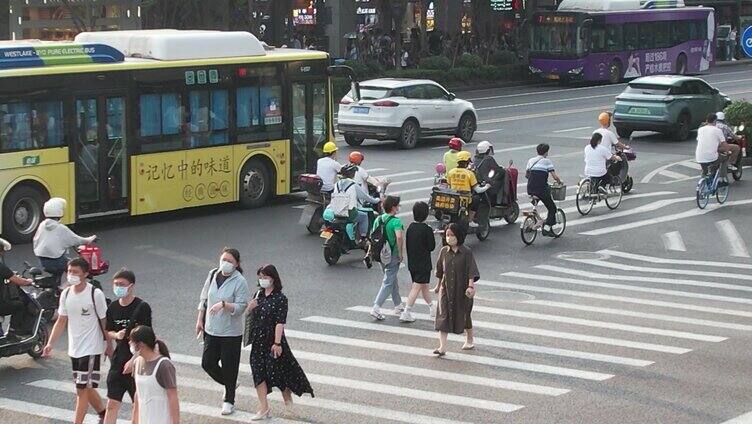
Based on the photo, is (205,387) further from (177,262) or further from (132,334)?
(177,262)

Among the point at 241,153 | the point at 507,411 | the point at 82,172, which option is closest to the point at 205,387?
the point at 507,411

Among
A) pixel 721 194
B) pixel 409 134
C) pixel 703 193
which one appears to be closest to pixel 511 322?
pixel 703 193

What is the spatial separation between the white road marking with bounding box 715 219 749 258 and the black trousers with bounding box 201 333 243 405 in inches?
473

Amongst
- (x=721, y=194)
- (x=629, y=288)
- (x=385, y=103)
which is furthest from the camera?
(x=385, y=103)

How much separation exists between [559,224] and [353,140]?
43.4ft

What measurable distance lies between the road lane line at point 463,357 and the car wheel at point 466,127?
68.6 ft

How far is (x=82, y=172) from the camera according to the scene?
23.5m

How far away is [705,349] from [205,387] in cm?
563

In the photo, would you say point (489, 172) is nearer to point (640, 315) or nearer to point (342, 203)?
point (342, 203)

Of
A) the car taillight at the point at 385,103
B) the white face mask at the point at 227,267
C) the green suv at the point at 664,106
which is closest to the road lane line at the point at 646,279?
the white face mask at the point at 227,267

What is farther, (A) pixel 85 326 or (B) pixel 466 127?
(B) pixel 466 127

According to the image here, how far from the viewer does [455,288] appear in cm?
1562

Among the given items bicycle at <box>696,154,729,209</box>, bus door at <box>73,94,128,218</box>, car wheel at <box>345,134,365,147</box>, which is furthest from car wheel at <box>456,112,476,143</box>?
bus door at <box>73,94,128,218</box>

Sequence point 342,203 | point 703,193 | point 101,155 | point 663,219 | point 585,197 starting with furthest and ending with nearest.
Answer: point 703,193 → point 585,197 → point 663,219 → point 101,155 → point 342,203
